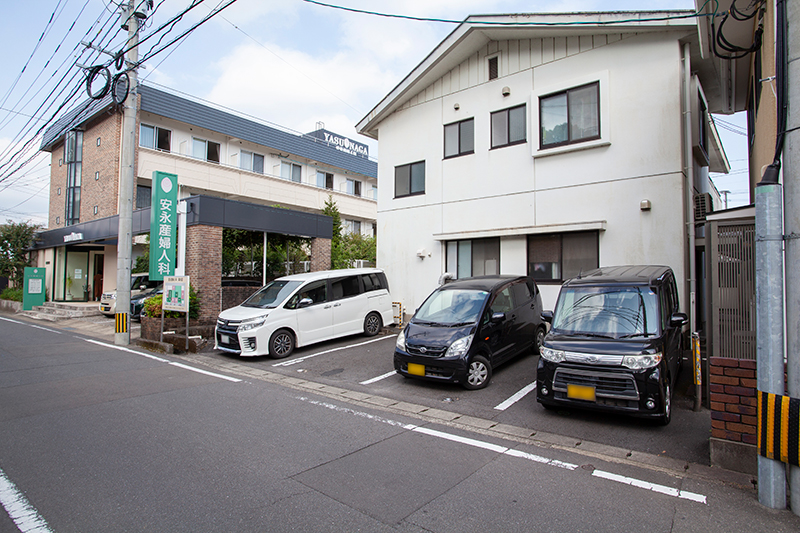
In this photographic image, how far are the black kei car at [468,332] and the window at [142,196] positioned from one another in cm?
1902

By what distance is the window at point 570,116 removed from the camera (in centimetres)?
1074

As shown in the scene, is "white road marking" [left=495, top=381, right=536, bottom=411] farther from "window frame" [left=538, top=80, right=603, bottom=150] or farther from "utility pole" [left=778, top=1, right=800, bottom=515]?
"window frame" [left=538, top=80, right=603, bottom=150]

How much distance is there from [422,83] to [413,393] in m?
10.2

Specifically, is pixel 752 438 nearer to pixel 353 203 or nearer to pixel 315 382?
pixel 315 382

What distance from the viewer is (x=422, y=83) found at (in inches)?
548

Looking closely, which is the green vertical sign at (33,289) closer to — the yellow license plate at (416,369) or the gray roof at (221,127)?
the gray roof at (221,127)

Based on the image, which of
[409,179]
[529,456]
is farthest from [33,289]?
[529,456]

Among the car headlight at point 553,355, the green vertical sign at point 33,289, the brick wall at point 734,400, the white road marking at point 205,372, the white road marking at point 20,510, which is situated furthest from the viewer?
the green vertical sign at point 33,289

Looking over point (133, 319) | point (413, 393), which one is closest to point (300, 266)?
point (133, 319)

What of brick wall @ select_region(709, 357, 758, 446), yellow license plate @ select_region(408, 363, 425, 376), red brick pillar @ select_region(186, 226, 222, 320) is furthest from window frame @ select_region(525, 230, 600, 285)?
red brick pillar @ select_region(186, 226, 222, 320)

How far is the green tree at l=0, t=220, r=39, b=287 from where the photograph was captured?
24.1 metres

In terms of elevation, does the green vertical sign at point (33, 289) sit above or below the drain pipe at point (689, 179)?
below

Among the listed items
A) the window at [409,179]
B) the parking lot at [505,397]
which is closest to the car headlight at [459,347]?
the parking lot at [505,397]

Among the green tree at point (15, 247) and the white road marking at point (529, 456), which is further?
the green tree at point (15, 247)
